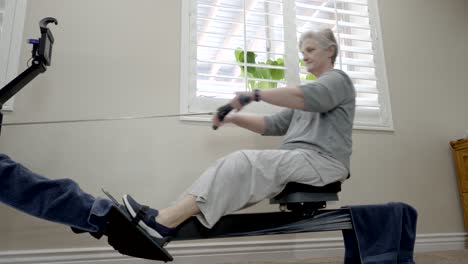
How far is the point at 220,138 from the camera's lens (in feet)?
6.61

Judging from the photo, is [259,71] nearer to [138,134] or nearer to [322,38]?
[322,38]

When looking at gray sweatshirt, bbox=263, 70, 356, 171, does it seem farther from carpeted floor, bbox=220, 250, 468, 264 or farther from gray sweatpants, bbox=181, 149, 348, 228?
carpeted floor, bbox=220, 250, 468, 264

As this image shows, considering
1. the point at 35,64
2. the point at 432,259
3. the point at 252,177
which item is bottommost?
the point at 432,259

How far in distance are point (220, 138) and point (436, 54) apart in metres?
1.76

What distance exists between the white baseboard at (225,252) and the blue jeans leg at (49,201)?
66 centimetres

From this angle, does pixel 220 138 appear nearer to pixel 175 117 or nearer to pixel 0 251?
pixel 175 117

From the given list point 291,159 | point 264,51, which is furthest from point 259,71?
point 291,159

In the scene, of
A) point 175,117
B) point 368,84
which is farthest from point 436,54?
point 175,117

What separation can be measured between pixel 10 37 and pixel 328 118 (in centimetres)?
158

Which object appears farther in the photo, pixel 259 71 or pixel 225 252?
pixel 259 71

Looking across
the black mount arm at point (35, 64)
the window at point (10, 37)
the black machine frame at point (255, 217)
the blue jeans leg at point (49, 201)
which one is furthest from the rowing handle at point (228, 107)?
the window at point (10, 37)

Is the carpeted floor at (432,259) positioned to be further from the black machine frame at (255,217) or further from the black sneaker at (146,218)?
the black sneaker at (146,218)

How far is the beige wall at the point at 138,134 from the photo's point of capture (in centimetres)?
175

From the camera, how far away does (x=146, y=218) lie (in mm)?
1162
